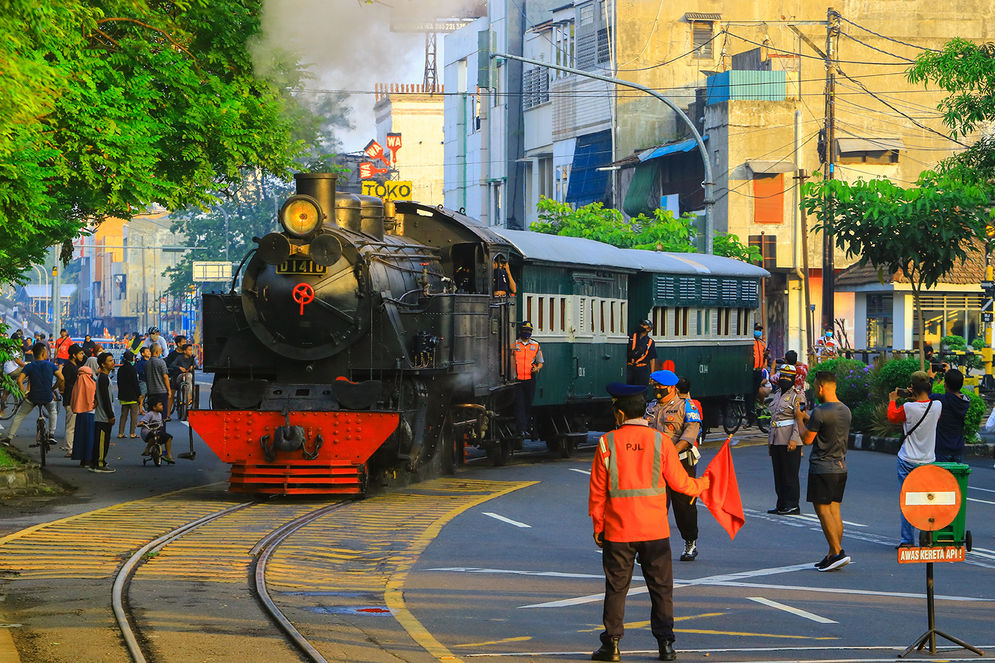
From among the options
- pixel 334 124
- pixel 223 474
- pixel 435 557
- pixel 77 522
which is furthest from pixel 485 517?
pixel 334 124

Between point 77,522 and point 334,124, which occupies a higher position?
point 334,124

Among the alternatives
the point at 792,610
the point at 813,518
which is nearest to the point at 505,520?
the point at 813,518

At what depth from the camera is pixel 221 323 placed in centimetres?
1778

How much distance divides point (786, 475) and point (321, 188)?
6.24m

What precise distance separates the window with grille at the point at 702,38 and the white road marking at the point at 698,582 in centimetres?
4795

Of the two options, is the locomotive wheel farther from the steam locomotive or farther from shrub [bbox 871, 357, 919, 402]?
the steam locomotive

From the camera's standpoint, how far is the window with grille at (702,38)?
5819 centimetres

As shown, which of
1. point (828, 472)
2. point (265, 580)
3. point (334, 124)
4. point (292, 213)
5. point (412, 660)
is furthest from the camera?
point (334, 124)

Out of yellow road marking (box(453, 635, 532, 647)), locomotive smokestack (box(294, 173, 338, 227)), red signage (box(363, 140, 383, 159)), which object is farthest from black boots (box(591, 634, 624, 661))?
red signage (box(363, 140, 383, 159))

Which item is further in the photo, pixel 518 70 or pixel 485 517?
pixel 518 70

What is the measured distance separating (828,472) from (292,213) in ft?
23.4

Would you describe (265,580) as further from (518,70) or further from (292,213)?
(518,70)

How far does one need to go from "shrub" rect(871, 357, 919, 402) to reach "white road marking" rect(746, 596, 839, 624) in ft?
51.7

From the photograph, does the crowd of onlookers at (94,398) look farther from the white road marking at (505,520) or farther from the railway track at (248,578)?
the white road marking at (505,520)
